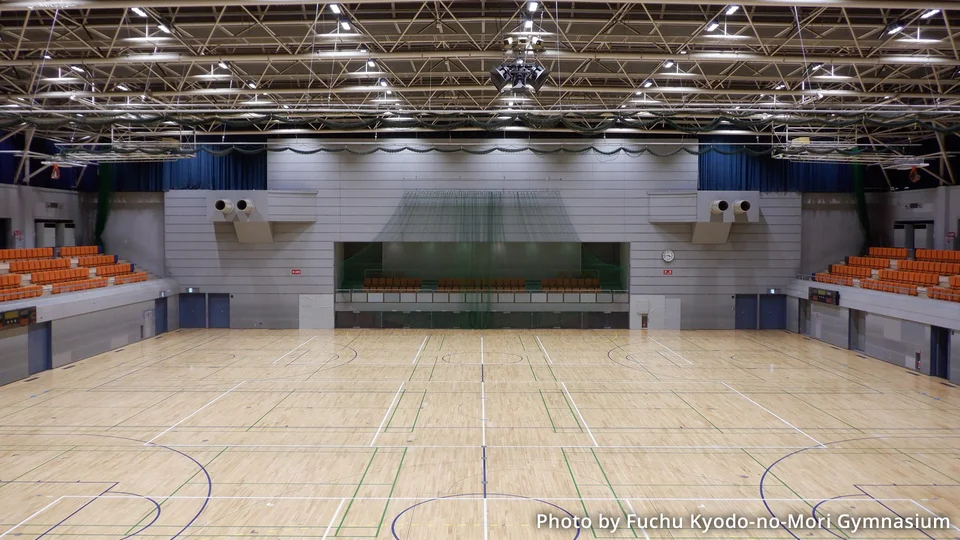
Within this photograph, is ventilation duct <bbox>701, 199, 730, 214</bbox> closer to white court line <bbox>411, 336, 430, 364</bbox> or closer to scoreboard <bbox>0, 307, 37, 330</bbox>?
white court line <bbox>411, 336, 430, 364</bbox>

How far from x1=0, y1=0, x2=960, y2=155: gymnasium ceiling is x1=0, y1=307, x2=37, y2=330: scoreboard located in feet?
17.7

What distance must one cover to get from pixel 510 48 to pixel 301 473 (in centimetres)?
915

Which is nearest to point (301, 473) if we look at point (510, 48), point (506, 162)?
point (510, 48)

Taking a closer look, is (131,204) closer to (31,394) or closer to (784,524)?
(31,394)

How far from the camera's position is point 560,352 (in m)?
22.0

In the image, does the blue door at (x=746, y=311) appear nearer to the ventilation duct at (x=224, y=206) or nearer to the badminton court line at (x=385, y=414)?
the badminton court line at (x=385, y=414)

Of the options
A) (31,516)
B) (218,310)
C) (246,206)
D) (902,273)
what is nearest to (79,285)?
(218,310)

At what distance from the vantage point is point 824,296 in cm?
2416

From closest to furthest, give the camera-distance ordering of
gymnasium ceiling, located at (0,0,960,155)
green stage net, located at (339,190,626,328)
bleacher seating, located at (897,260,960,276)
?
gymnasium ceiling, located at (0,0,960,155)
bleacher seating, located at (897,260,960,276)
green stage net, located at (339,190,626,328)

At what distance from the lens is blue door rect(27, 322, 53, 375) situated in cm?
1832

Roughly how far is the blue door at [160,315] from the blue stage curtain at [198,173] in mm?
5127

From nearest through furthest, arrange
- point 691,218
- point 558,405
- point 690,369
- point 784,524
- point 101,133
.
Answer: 1. point 784,524
2. point 558,405
3. point 690,369
4. point 101,133
5. point 691,218

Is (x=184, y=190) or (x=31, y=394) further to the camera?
(x=184, y=190)

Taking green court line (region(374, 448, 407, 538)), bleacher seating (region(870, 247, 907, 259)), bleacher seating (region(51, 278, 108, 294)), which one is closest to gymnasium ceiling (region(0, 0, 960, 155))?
bleacher seating (region(51, 278, 108, 294))
